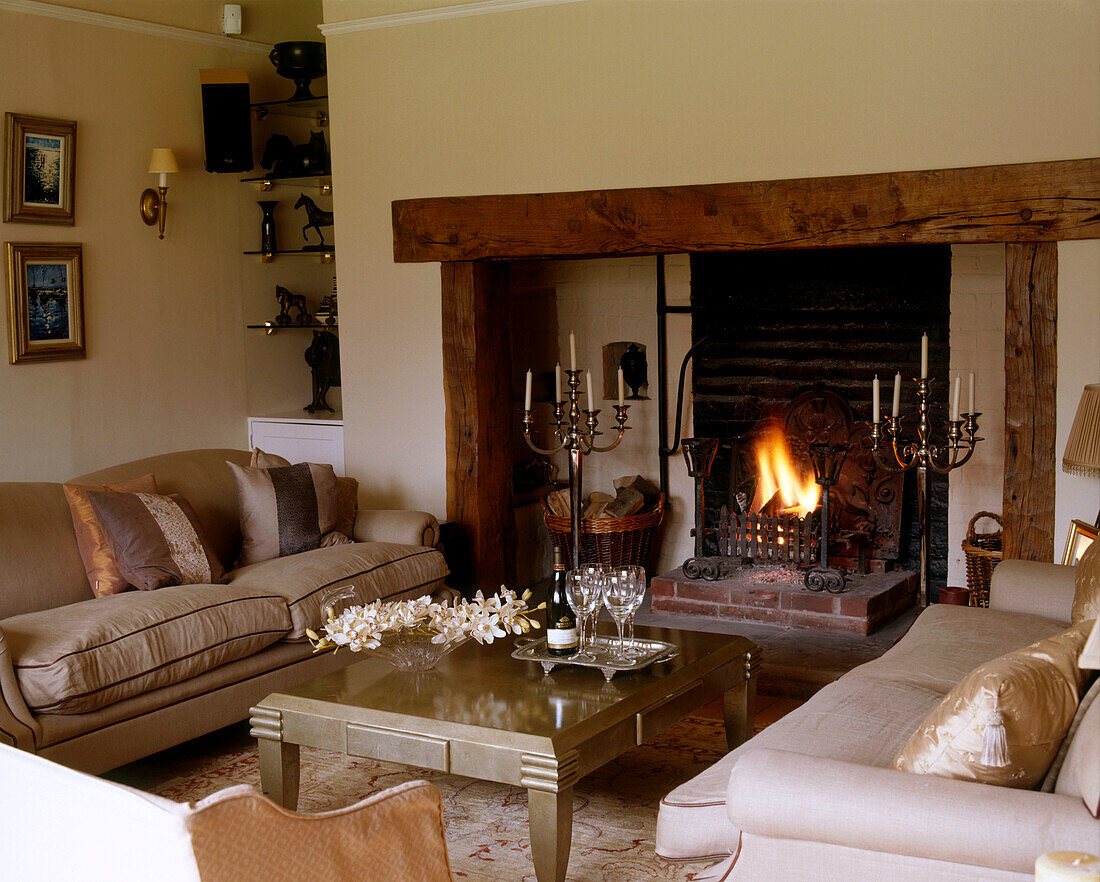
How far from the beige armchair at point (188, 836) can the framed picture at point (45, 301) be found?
379cm

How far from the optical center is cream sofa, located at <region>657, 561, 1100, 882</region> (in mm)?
1737

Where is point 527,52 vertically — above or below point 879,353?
above

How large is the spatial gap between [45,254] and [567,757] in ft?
11.8

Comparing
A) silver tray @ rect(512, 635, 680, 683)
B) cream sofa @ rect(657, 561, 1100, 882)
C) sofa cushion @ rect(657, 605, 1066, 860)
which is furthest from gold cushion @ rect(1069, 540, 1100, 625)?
silver tray @ rect(512, 635, 680, 683)

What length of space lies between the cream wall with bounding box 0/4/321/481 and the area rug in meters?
1.98

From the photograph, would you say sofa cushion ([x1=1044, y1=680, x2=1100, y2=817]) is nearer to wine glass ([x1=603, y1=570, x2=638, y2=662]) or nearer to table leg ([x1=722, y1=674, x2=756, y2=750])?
wine glass ([x1=603, y1=570, x2=638, y2=662])

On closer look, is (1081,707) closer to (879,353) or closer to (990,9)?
(990,9)

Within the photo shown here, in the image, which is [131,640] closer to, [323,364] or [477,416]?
[477,416]

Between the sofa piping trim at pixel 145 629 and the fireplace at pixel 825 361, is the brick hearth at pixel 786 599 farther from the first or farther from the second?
the sofa piping trim at pixel 145 629

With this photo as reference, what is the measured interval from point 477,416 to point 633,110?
1322 millimetres

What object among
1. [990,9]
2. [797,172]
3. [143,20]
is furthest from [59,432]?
[990,9]

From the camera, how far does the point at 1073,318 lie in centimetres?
370

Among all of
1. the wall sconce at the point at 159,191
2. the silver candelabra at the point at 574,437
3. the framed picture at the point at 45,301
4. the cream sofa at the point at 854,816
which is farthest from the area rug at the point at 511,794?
the wall sconce at the point at 159,191

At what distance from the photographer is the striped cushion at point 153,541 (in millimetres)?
3660
